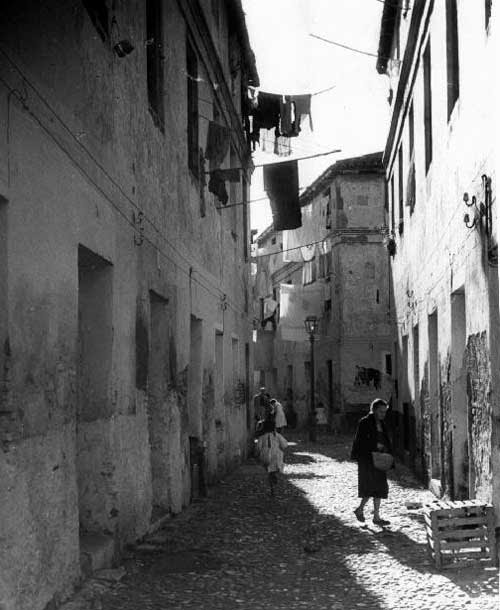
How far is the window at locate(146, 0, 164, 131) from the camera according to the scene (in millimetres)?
10109

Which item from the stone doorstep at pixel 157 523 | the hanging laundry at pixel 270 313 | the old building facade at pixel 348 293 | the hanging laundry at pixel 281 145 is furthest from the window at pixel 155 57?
the hanging laundry at pixel 270 313

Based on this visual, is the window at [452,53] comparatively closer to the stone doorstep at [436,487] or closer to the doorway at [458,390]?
the doorway at [458,390]

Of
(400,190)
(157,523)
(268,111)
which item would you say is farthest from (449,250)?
(268,111)

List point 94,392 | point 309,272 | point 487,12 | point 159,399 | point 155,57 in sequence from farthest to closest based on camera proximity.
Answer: point 309,272 → point 155,57 → point 159,399 → point 487,12 → point 94,392

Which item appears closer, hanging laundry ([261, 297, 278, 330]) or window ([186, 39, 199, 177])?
window ([186, 39, 199, 177])

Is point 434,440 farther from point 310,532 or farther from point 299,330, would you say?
point 299,330

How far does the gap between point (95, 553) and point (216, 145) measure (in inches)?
306

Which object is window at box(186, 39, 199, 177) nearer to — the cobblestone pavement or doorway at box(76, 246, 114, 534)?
the cobblestone pavement

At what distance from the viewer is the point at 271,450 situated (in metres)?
12.5

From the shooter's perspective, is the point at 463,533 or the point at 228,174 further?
the point at 228,174

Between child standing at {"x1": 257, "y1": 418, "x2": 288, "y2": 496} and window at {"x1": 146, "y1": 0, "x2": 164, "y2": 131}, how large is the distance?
4822 millimetres

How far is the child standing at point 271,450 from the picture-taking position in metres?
12.3

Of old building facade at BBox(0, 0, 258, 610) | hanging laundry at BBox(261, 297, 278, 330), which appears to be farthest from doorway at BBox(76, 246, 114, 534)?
hanging laundry at BBox(261, 297, 278, 330)

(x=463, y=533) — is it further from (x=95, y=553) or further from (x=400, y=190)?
(x=400, y=190)
